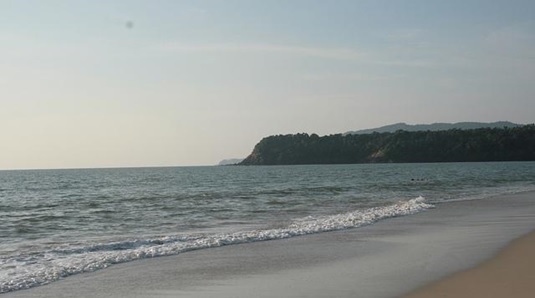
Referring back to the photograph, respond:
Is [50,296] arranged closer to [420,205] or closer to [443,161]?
[420,205]

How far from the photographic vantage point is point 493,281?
362 inches

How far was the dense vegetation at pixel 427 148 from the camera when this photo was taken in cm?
16112

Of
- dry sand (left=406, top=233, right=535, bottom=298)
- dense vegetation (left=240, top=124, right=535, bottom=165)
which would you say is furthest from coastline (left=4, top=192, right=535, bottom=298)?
dense vegetation (left=240, top=124, right=535, bottom=165)

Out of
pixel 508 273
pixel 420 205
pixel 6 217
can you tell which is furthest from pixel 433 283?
pixel 6 217

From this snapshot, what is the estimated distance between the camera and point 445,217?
71.3ft

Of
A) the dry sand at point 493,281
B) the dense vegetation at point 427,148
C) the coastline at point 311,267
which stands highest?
the dense vegetation at point 427,148

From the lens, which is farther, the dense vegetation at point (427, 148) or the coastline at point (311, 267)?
the dense vegetation at point (427, 148)

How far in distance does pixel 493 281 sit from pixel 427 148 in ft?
552

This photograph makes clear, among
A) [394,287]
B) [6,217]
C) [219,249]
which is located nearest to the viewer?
[394,287]

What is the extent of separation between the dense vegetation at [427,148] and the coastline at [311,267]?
6057 inches

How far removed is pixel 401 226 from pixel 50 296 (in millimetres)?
12332

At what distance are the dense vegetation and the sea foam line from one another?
152465 millimetres

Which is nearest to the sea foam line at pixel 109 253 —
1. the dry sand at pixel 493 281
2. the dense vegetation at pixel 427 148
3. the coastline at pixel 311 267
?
the coastline at pixel 311 267

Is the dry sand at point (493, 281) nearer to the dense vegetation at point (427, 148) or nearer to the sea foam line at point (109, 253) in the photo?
the sea foam line at point (109, 253)
